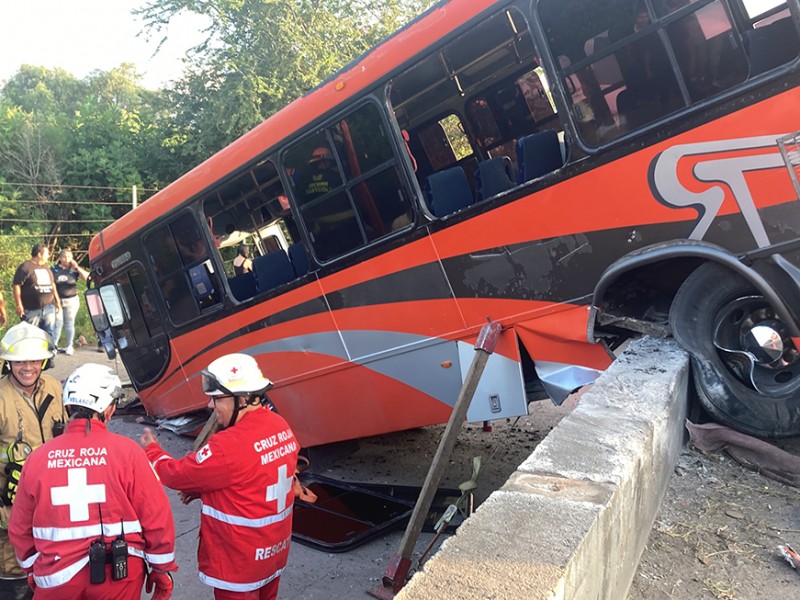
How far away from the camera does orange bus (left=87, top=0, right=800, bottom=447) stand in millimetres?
3250

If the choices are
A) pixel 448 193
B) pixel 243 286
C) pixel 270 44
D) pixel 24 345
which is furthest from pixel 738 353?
pixel 270 44

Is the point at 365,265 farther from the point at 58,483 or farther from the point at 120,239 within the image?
the point at 120,239

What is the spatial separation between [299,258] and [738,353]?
131 inches

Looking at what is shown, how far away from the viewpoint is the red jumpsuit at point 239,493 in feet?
10.1

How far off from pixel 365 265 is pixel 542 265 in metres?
1.42

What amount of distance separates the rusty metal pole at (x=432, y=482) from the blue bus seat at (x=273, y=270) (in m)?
2.17

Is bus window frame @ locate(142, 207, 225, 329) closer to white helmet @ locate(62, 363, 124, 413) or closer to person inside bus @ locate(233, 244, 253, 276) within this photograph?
person inside bus @ locate(233, 244, 253, 276)

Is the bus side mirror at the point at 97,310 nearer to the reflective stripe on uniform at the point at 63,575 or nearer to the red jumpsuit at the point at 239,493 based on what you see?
the red jumpsuit at the point at 239,493

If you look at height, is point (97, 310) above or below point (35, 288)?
below

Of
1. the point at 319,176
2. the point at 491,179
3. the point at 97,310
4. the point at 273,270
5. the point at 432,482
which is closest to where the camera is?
the point at 432,482

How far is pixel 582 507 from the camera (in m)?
2.10

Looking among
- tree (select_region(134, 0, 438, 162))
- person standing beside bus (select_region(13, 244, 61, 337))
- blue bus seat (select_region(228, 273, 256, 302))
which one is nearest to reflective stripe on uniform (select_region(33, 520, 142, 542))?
blue bus seat (select_region(228, 273, 256, 302))

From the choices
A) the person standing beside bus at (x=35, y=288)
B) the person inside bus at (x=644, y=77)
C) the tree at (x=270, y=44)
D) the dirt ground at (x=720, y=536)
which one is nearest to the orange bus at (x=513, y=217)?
the person inside bus at (x=644, y=77)

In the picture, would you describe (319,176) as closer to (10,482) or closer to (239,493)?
(239,493)
